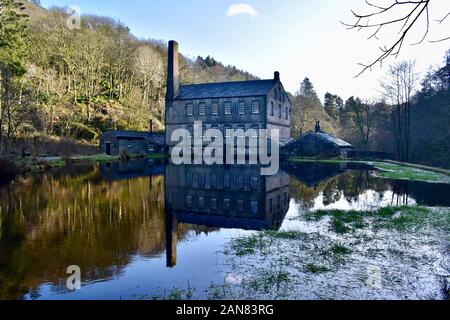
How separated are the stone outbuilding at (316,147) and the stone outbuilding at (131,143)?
713 inches

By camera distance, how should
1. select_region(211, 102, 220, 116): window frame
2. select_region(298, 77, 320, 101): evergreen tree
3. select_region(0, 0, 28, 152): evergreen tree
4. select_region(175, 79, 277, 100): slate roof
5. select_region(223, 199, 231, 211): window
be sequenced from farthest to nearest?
select_region(298, 77, 320, 101): evergreen tree, select_region(211, 102, 220, 116): window frame, select_region(175, 79, 277, 100): slate roof, select_region(0, 0, 28, 152): evergreen tree, select_region(223, 199, 231, 211): window

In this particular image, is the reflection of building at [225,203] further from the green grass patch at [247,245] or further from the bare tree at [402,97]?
the bare tree at [402,97]

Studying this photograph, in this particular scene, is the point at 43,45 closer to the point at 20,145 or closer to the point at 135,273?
the point at 20,145

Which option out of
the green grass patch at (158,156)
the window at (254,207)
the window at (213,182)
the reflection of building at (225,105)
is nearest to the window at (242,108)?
the reflection of building at (225,105)

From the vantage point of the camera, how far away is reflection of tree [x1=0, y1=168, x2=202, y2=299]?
22.4 ft

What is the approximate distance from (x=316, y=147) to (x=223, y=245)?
35556 mm

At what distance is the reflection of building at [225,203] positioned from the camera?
11078 millimetres

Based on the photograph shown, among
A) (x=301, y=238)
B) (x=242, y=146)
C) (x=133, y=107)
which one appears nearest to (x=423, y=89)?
(x=242, y=146)

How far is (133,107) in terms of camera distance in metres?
53.8

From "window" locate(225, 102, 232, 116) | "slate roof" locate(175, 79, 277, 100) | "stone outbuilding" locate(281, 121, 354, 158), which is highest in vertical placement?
"slate roof" locate(175, 79, 277, 100)

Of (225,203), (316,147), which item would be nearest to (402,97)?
(316,147)

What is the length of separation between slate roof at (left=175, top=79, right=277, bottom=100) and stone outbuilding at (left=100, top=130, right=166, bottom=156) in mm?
6866

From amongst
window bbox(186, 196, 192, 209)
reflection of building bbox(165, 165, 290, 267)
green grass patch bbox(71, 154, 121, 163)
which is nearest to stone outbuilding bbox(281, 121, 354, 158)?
green grass patch bbox(71, 154, 121, 163)

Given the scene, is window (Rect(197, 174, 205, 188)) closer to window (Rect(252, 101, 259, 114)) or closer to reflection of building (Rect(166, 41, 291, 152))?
reflection of building (Rect(166, 41, 291, 152))
